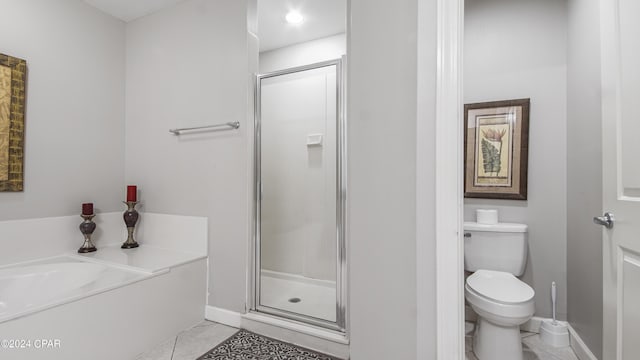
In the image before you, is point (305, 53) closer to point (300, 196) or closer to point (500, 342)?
point (300, 196)

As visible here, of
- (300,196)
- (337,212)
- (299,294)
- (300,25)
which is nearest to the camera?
(337,212)

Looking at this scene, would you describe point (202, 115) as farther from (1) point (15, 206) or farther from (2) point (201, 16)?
(1) point (15, 206)

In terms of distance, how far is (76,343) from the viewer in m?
1.34

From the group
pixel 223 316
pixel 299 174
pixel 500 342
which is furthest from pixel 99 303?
pixel 500 342

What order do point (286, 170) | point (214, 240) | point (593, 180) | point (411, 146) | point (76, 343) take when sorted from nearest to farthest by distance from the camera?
point (411, 146) → point (76, 343) → point (593, 180) → point (214, 240) → point (286, 170)

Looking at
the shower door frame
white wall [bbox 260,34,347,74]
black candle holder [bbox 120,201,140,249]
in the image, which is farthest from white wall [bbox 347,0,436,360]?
black candle holder [bbox 120,201,140,249]

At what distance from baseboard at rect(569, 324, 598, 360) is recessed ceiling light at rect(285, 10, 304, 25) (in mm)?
2882

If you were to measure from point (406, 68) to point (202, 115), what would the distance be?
1.78 meters

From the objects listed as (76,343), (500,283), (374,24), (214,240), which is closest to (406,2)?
(374,24)

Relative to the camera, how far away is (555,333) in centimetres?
174

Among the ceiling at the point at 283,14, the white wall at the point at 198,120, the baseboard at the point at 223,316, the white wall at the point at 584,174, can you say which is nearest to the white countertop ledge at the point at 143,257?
the white wall at the point at 198,120

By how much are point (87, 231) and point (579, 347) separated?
11.0ft

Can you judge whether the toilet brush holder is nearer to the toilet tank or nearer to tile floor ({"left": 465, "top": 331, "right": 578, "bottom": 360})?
tile floor ({"left": 465, "top": 331, "right": 578, "bottom": 360})

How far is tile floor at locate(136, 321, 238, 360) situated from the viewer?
62.2 inches
